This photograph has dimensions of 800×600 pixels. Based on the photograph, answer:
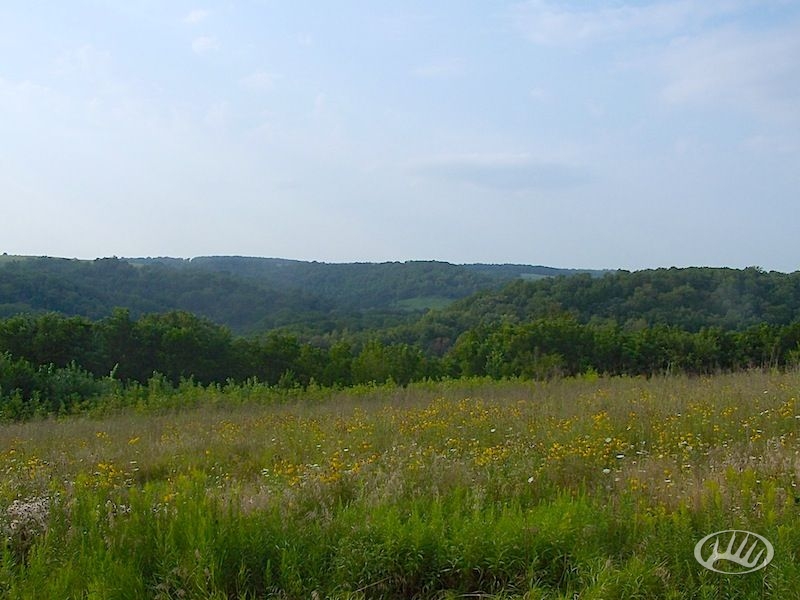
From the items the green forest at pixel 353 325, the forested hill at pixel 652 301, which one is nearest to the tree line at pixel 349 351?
the green forest at pixel 353 325

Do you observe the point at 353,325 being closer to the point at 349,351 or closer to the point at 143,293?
the point at 143,293

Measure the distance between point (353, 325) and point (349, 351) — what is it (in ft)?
111

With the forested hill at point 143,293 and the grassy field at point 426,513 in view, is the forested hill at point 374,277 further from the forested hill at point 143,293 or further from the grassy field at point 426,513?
the grassy field at point 426,513

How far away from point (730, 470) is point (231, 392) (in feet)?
43.5

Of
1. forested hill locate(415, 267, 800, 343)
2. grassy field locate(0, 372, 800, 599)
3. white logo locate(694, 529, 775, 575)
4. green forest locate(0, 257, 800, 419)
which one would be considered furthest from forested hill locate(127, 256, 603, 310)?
white logo locate(694, 529, 775, 575)

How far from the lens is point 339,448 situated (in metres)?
6.93

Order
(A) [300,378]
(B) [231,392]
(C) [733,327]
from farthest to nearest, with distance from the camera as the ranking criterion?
(C) [733,327] → (A) [300,378] → (B) [231,392]

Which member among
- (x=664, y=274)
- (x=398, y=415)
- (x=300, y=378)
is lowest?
(x=300, y=378)

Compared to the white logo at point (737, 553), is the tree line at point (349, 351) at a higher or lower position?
lower

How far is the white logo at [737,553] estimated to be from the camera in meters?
3.56

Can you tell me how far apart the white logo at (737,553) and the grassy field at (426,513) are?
2.0 inches

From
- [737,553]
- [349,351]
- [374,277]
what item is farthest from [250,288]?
[737,553]

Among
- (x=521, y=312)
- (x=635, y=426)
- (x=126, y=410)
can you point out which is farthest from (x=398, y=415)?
(x=521, y=312)

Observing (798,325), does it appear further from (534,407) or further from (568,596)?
(568,596)
